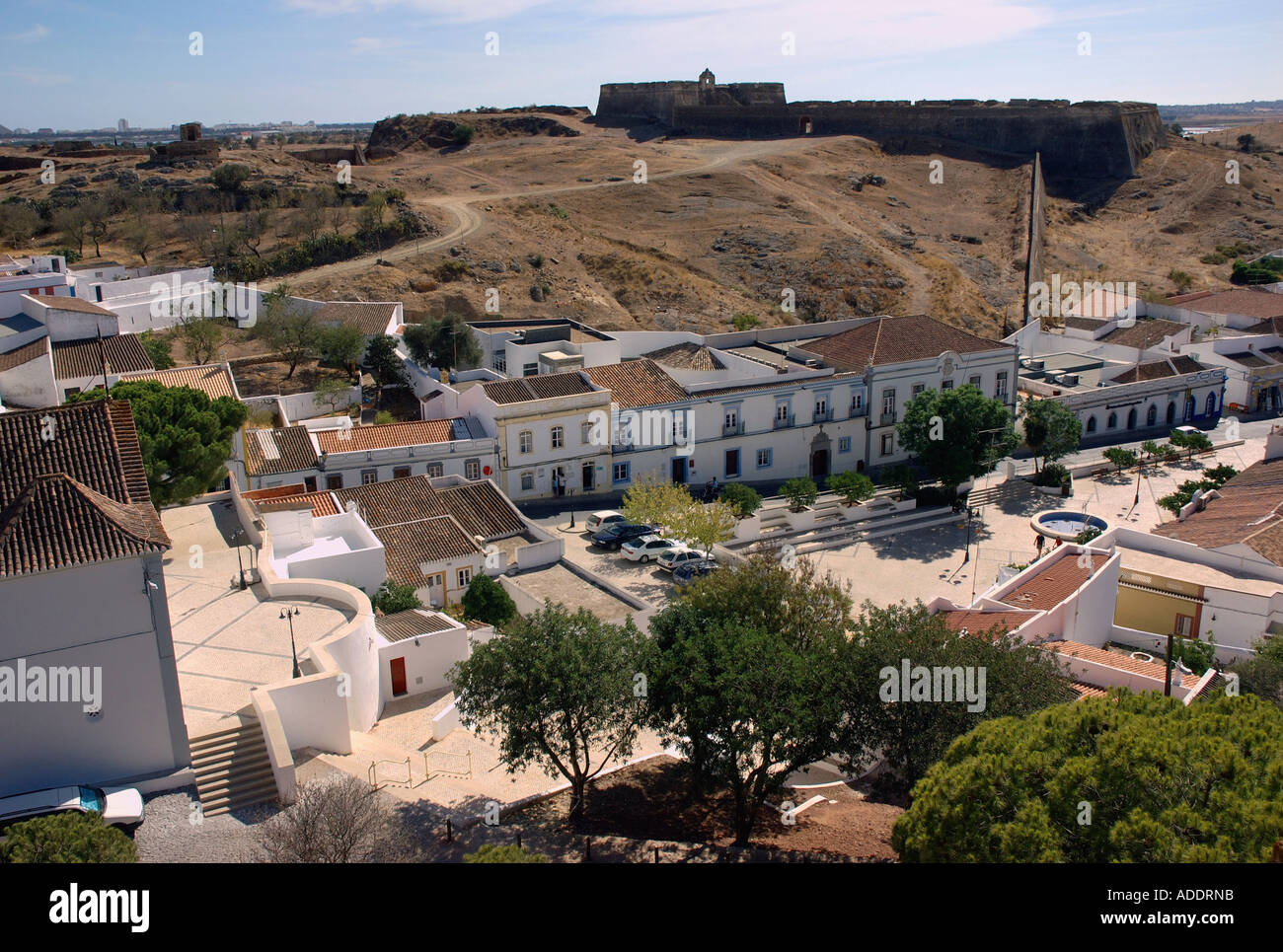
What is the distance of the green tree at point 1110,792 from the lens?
11.1m

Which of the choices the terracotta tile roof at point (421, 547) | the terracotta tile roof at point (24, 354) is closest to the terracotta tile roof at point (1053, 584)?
the terracotta tile roof at point (421, 547)

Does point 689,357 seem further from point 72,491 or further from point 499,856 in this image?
point 499,856

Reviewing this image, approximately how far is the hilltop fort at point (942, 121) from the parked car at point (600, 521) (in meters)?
76.3

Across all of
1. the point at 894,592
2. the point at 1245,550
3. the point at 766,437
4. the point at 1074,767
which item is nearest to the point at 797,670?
the point at 1074,767

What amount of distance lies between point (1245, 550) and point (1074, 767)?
21.7 metres

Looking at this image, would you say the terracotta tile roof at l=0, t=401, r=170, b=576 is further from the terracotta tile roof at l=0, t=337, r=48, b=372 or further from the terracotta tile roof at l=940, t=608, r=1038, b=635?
the terracotta tile roof at l=0, t=337, r=48, b=372

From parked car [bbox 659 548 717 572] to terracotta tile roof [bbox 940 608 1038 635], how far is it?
30.0 feet

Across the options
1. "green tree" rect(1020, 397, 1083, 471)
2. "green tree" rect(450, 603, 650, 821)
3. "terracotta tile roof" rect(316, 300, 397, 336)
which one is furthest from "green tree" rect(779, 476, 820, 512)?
"terracotta tile roof" rect(316, 300, 397, 336)

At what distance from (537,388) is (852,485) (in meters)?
12.2

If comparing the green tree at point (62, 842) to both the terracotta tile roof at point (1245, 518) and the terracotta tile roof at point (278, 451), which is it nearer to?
the terracotta tile roof at point (278, 451)

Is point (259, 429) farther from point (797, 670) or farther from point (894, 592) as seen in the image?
point (797, 670)

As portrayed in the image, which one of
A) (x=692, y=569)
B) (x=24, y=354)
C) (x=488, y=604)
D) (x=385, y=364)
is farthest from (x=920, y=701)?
(x=24, y=354)

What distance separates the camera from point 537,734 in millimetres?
17484

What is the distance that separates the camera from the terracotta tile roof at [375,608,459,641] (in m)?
23.9
